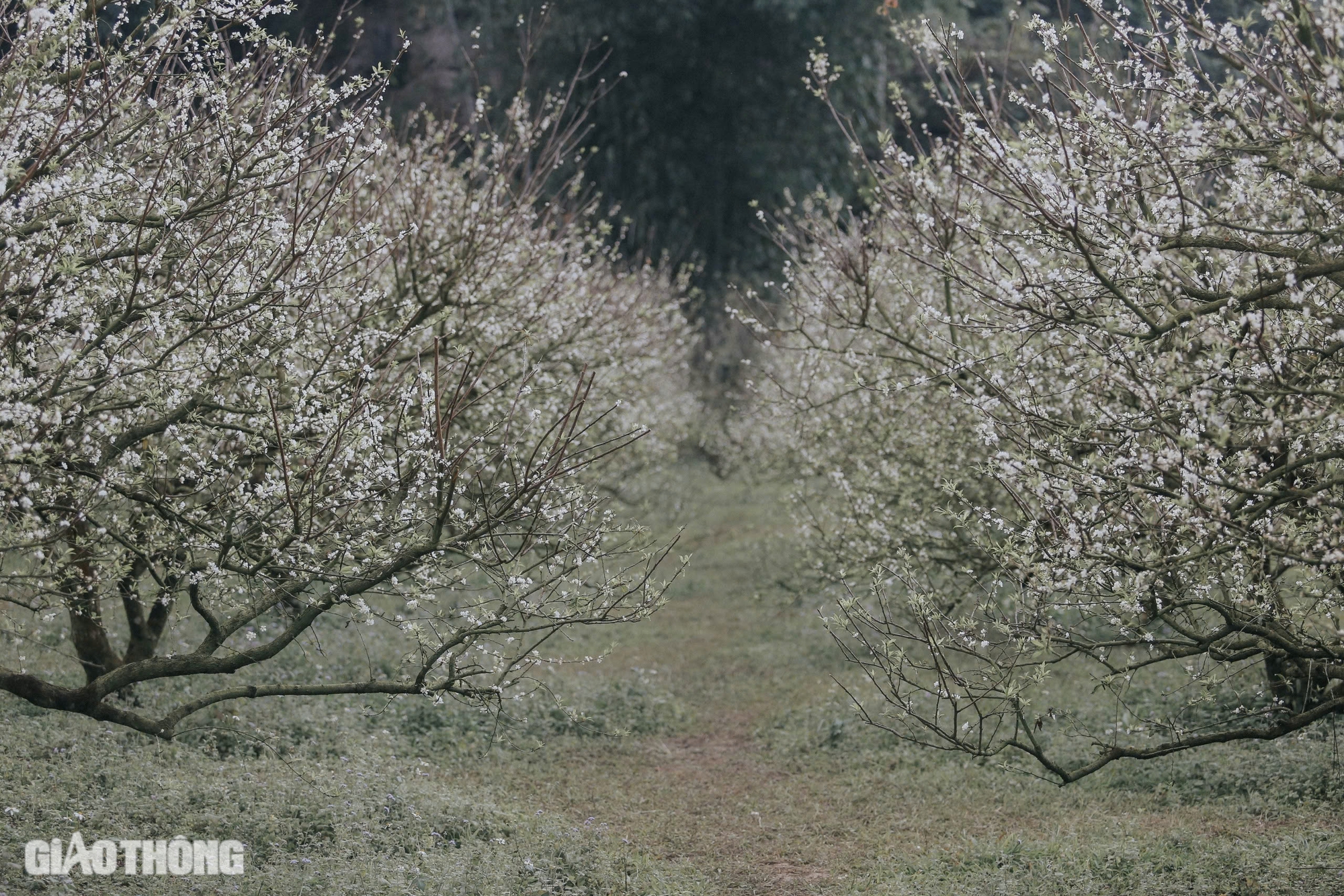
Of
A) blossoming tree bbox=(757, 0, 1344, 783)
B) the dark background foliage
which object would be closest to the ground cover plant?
blossoming tree bbox=(757, 0, 1344, 783)

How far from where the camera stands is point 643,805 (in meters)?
9.06

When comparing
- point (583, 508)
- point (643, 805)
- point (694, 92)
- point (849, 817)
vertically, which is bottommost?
point (849, 817)

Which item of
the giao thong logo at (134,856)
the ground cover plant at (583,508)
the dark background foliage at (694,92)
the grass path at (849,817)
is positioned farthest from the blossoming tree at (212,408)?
the dark background foliage at (694,92)

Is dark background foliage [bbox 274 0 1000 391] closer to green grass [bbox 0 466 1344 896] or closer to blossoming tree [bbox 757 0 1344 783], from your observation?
green grass [bbox 0 466 1344 896]

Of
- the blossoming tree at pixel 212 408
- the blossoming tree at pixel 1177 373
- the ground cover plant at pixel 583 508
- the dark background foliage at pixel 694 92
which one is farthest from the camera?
the dark background foliage at pixel 694 92

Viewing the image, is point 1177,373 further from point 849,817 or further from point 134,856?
point 134,856

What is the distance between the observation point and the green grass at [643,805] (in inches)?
263

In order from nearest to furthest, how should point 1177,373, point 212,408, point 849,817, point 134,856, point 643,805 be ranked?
1. point 1177,373
2. point 212,408
3. point 134,856
4. point 849,817
5. point 643,805

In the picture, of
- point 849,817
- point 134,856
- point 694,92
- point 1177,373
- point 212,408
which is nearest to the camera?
point 1177,373

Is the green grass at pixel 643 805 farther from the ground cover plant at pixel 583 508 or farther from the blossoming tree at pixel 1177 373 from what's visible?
the blossoming tree at pixel 1177 373

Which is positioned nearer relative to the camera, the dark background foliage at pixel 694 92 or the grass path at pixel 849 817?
the grass path at pixel 849 817

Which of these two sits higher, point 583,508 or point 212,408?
point 212,408

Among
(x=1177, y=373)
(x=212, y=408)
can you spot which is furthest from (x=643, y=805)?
(x=1177, y=373)

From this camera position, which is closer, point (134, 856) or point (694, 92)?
point (134, 856)
